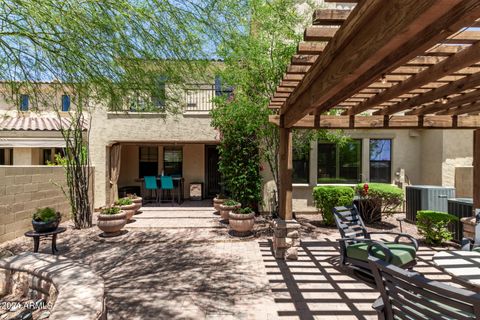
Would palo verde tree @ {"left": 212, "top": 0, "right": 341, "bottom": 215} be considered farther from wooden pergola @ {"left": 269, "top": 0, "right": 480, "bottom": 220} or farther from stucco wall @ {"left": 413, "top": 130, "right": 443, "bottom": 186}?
stucco wall @ {"left": 413, "top": 130, "right": 443, "bottom": 186}

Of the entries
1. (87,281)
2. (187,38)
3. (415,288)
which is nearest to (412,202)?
(415,288)

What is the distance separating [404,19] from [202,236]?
22.0ft

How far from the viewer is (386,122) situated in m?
5.82

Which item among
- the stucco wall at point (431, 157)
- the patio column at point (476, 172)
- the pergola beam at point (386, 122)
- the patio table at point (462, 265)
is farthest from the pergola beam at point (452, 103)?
the stucco wall at point (431, 157)

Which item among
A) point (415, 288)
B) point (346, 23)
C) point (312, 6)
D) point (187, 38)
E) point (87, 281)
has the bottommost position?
point (87, 281)

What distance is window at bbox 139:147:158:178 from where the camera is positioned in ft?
44.3

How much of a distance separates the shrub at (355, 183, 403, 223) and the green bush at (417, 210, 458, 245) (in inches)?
68.3

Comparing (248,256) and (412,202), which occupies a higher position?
(412,202)

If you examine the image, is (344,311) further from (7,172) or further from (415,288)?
(7,172)

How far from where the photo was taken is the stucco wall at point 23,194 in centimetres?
675

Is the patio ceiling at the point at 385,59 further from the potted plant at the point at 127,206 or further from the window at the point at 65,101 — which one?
the potted plant at the point at 127,206

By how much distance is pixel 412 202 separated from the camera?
854cm

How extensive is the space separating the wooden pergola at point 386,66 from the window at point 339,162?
4.32m

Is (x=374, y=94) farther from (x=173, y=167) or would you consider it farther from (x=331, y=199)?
(x=173, y=167)
